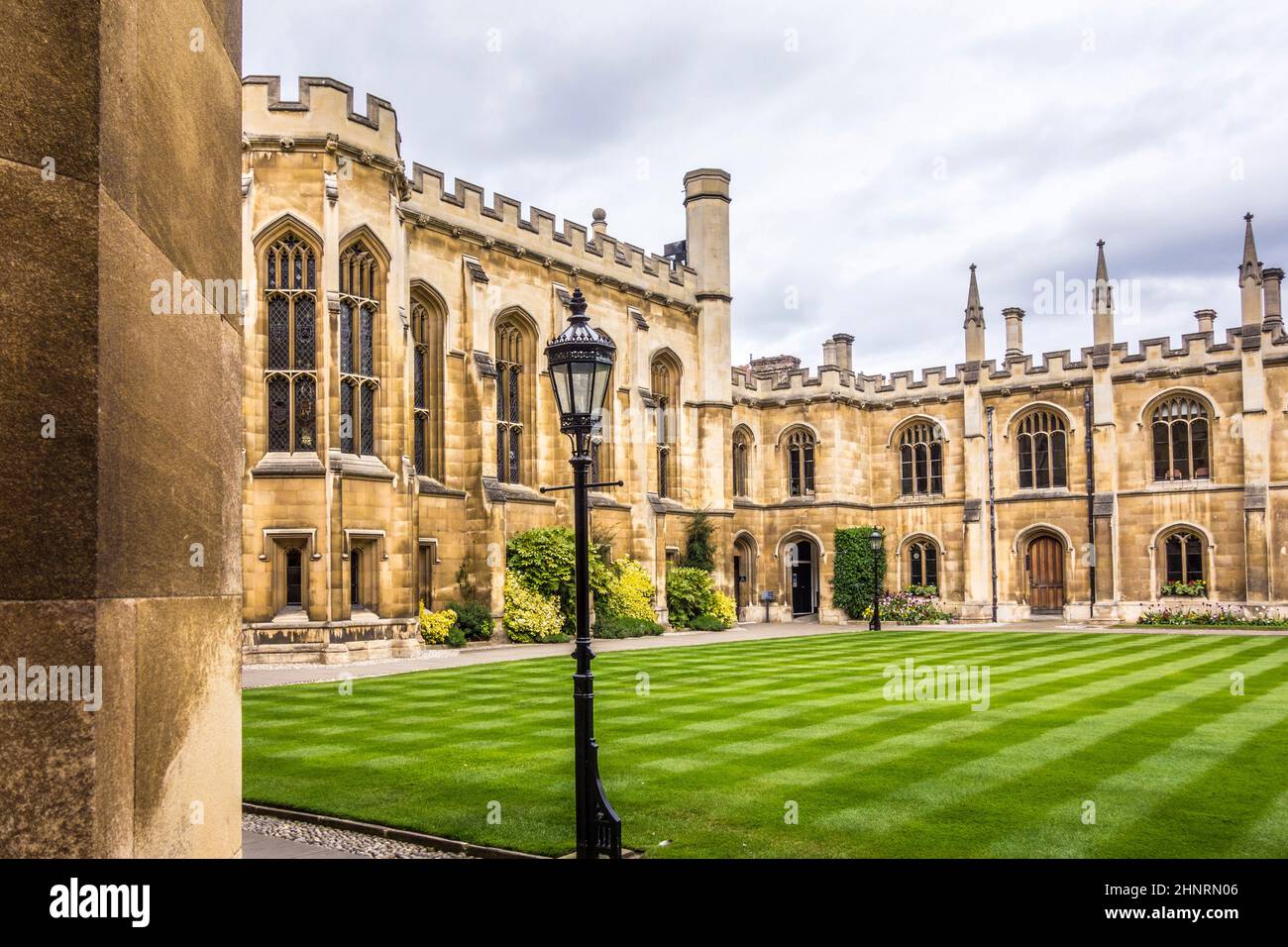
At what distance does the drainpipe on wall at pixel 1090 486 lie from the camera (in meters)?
36.8

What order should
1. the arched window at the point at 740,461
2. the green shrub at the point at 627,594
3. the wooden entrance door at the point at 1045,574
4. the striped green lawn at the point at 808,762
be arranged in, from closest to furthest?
the striped green lawn at the point at 808,762 → the green shrub at the point at 627,594 → the wooden entrance door at the point at 1045,574 → the arched window at the point at 740,461

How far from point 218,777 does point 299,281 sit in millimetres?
19277

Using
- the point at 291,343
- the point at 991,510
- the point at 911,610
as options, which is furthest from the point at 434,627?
the point at 991,510

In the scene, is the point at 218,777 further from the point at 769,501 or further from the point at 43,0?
the point at 769,501

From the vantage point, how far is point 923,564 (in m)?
41.3

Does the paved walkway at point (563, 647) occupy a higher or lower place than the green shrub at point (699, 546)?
lower

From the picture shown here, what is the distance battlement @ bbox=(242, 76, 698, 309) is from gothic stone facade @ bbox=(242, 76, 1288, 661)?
83 mm

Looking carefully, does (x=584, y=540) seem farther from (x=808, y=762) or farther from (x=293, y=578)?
(x=293, y=578)

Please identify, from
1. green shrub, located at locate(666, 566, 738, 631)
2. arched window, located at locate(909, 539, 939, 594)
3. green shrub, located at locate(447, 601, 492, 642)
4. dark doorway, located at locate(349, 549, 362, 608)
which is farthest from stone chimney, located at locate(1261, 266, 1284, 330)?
dark doorway, located at locate(349, 549, 362, 608)

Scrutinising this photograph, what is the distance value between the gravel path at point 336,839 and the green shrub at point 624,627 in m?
21.7

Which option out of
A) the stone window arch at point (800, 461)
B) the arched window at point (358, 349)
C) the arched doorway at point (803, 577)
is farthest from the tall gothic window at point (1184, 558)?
the arched window at point (358, 349)

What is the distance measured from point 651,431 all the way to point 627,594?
245 inches

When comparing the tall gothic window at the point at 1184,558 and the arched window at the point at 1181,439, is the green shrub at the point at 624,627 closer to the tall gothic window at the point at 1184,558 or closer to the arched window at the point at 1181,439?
the tall gothic window at the point at 1184,558

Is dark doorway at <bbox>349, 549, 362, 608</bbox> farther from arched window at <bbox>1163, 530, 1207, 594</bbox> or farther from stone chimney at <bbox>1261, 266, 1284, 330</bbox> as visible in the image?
stone chimney at <bbox>1261, 266, 1284, 330</bbox>
